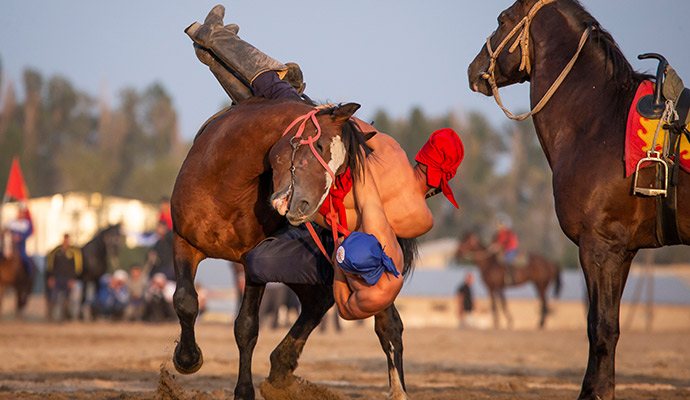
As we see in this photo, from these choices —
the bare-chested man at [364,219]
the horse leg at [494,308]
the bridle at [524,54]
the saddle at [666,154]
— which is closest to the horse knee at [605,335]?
the saddle at [666,154]

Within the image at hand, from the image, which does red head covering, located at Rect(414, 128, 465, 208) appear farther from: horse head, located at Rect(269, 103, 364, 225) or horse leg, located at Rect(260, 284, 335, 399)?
horse leg, located at Rect(260, 284, 335, 399)

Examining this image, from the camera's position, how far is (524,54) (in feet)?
16.0

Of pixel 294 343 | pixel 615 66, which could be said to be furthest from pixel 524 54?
pixel 294 343

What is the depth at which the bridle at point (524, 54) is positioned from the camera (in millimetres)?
4617

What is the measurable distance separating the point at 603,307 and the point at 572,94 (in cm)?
127

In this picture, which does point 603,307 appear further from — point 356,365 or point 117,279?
point 117,279

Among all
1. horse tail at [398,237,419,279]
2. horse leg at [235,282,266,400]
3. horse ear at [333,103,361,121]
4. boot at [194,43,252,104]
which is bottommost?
horse leg at [235,282,266,400]

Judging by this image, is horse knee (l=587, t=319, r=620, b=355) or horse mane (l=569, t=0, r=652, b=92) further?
horse mane (l=569, t=0, r=652, b=92)

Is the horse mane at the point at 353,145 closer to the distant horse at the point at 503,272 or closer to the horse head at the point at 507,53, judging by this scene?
the horse head at the point at 507,53

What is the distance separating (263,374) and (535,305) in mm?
17278

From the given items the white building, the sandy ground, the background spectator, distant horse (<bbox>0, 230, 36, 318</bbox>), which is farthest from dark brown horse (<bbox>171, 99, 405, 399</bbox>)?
the white building

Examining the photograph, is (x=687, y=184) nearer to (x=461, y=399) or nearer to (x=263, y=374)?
(x=461, y=399)

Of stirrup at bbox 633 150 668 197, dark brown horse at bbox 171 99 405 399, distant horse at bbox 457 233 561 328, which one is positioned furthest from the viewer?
distant horse at bbox 457 233 561 328

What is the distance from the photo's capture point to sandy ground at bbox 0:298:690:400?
5.61 metres
